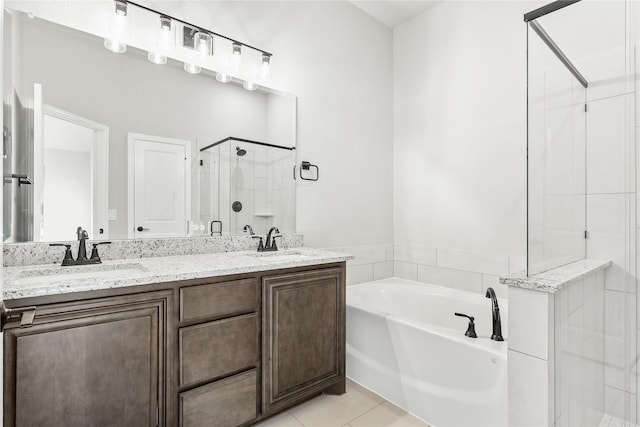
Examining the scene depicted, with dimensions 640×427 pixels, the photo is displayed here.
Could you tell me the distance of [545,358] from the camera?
4.16 feet

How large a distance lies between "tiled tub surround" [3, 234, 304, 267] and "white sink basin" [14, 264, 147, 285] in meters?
0.15

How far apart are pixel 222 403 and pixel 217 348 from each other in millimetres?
265

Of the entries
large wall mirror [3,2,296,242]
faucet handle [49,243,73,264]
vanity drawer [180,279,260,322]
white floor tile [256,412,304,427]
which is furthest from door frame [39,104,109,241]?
white floor tile [256,412,304,427]

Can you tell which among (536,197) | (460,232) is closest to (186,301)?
(536,197)

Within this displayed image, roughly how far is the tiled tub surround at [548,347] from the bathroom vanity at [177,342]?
100 centimetres

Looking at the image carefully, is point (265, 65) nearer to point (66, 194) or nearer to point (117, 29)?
point (117, 29)

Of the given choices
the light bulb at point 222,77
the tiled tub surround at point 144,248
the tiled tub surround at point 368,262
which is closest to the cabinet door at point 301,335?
the tiled tub surround at point 144,248

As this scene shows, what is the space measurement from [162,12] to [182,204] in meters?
1.10

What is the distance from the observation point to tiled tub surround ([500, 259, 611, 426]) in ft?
4.18

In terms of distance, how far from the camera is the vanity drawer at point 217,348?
61.1 inches

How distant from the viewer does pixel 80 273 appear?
1.61 meters

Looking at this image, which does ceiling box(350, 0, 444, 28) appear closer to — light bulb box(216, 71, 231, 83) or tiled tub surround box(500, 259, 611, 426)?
light bulb box(216, 71, 231, 83)

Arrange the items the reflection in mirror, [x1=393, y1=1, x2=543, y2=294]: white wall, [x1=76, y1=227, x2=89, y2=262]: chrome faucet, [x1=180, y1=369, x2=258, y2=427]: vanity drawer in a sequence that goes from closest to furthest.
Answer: [x1=180, y1=369, x2=258, y2=427]: vanity drawer, [x1=76, y1=227, x2=89, y2=262]: chrome faucet, the reflection in mirror, [x1=393, y1=1, x2=543, y2=294]: white wall

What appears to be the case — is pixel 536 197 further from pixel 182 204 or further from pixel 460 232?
pixel 182 204
